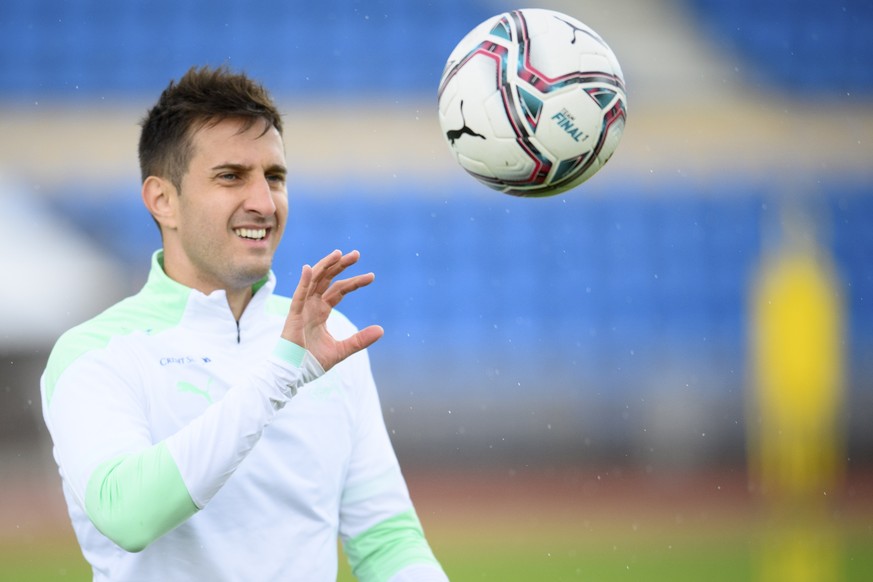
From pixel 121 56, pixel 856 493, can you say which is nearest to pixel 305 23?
pixel 121 56

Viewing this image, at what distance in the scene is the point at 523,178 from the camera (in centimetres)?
318

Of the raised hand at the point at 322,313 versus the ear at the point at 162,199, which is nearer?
the raised hand at the point at 322,313

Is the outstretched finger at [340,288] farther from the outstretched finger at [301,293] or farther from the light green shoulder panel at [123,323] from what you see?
the light green shoulder panel at [123,323]

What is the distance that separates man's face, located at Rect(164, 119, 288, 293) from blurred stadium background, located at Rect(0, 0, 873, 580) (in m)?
6.32

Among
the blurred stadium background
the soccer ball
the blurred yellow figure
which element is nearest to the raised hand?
the soccer ball

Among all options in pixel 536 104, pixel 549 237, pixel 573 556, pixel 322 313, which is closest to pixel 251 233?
pixel 322 313

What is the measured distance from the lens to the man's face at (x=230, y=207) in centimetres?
295

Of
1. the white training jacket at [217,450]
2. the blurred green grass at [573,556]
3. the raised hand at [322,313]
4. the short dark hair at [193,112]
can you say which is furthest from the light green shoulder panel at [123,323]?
the blurred green grass at [573,556]

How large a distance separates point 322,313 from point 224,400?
0.28 m

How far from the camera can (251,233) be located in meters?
2.96

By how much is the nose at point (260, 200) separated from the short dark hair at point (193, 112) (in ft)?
0.53

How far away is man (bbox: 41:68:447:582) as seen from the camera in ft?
8.14

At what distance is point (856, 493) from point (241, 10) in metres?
6.95

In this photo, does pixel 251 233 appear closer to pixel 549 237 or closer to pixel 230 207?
pixel 230 207
